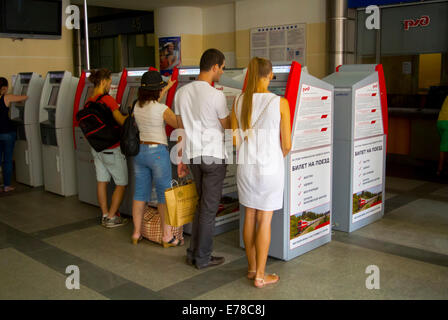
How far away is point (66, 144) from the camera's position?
225 inches

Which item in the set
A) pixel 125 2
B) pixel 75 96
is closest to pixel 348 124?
pixel 75 96

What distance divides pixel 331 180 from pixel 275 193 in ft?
3.55

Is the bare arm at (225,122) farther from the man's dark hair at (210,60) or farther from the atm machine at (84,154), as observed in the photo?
the atm machine at (84,154)

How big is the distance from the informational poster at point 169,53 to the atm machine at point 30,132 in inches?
138

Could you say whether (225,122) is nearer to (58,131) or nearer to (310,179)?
(310,179)

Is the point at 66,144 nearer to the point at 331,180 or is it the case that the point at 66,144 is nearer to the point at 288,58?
the point at 331,180

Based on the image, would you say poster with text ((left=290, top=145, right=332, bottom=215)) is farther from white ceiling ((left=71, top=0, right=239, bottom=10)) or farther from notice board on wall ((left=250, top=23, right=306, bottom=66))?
white ceiling ((left=71, top=0, right=239, bottom=10))

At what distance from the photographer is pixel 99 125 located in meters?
4.31

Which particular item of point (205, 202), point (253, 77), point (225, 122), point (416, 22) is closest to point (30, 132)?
point (205, 202)

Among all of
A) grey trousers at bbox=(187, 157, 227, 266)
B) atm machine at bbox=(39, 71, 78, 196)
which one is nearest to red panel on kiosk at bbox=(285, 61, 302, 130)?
grey trousers at bbox=(187, 157, 227, 266)

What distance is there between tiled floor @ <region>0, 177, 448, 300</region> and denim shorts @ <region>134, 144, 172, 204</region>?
0.49 m

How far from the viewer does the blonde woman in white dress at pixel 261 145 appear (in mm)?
2996

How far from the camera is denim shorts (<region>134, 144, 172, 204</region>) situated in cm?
377

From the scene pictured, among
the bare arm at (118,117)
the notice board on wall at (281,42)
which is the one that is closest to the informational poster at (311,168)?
the bare arm at (118,117)
